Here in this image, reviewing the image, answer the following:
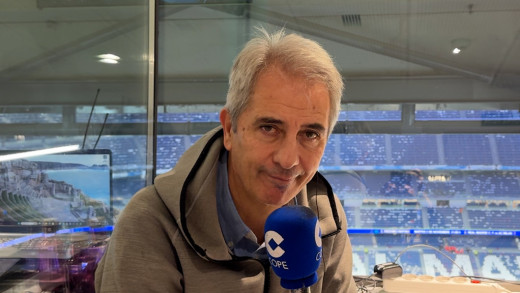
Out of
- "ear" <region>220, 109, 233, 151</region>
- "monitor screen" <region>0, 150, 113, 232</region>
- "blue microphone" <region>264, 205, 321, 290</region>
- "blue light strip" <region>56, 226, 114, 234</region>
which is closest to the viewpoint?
"blue microphone" <region>264, 205, 321, 290</region>

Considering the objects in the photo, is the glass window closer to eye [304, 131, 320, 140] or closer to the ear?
the ear

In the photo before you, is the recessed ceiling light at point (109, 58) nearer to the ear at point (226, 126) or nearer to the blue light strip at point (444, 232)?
the ear at point (226, 126)

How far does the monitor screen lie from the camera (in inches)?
60.7

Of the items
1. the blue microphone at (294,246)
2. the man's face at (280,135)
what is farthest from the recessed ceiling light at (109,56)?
the blue microphone at (294,246)

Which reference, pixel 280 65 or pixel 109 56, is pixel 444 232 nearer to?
pixel 109 56

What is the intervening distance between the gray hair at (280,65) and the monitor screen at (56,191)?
3.11 ft

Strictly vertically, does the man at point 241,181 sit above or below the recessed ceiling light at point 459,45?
below

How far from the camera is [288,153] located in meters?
0.97

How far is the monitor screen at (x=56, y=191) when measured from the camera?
60.7 inches

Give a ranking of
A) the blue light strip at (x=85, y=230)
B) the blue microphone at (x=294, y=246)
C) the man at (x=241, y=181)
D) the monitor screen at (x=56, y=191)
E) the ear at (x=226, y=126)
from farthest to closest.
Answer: the blue light strip at (x=85, y=230), the monitor screen at (x=56, y=191), the ear at (x=226, y=126), the man at (x=241, y=181), the blue microphone at (x=294, y=246)

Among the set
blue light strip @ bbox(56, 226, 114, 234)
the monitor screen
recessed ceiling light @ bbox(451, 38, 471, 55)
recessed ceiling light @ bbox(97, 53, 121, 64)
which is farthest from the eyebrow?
recessed ceiling light @ bbox(451, 38, 471, 55)

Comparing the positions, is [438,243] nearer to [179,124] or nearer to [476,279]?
[476,279]

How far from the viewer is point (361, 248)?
329cm

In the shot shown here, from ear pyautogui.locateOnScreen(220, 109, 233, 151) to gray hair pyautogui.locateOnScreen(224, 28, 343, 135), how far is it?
0.02 meters
